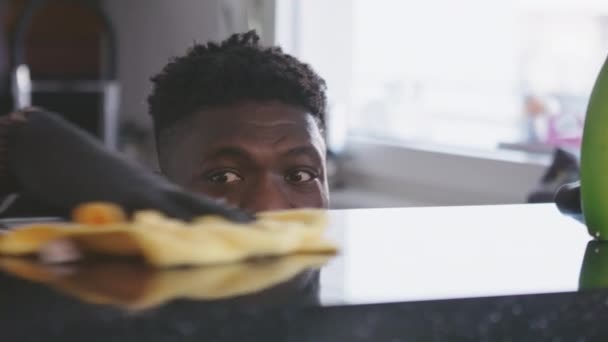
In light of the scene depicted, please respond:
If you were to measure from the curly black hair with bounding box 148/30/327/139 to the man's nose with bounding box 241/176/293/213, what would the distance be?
13cm

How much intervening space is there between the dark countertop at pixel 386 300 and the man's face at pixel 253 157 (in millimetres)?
A: 301

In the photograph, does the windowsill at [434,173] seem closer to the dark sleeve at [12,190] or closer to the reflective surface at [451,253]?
the reflective surface at [451,253]

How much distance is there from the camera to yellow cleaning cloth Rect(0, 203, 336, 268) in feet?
1.64

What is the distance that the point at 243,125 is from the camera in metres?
1.05

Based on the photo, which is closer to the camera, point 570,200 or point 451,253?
point 451,253

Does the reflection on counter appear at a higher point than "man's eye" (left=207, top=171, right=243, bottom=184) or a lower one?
higher

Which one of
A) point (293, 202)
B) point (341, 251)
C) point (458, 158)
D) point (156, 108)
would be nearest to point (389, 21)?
point (458, 158)

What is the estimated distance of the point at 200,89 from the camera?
111 cm

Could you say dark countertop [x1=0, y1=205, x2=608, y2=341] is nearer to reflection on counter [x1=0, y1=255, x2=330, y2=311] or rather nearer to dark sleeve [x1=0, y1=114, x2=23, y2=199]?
reflection on counter [x1=0, y1=255, x2=330, y2=311]

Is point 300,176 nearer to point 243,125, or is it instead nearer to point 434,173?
point 243,125

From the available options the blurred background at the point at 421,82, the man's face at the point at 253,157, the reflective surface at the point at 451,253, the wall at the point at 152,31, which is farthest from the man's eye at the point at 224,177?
the wall at the point at 152,31

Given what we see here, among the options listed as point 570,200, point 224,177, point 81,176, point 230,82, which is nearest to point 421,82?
point 230,82

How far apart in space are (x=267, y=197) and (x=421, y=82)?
175 centimetres

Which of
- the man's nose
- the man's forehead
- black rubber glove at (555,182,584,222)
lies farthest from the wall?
black rubber glove at (555,182,584,222)
